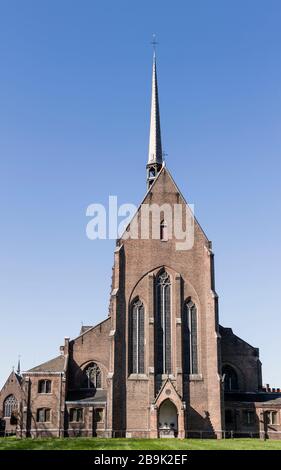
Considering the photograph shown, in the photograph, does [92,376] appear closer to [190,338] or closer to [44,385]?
[44,385]

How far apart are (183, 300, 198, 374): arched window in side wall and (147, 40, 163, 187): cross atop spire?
692 inches

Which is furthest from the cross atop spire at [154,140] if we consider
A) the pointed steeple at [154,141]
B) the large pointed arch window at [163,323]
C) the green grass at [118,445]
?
the green grass at [118,445]

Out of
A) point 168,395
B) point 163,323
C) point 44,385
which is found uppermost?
point 163,323

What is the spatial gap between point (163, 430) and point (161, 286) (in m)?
→ 13.4

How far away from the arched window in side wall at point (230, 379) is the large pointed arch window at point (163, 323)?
7924 mm

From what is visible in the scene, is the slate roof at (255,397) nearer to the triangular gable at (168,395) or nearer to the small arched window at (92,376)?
the triangular gable at (168,395)

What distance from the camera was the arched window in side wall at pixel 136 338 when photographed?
183 feet

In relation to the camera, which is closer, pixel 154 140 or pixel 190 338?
pixel 190 338

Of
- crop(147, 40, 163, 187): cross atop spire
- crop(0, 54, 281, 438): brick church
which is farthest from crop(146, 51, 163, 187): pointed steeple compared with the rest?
crop(0, 54, 281, 438): brick church

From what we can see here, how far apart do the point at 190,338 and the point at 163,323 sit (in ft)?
9.60

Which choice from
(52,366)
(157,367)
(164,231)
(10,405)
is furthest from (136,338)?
(10,405)

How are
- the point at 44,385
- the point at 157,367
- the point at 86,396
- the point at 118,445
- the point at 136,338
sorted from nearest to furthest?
the point at 118,445
the point at 157,367
the point at 136,338
the point at 86,396
the point at 44,385

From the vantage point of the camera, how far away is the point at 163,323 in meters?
57.2
